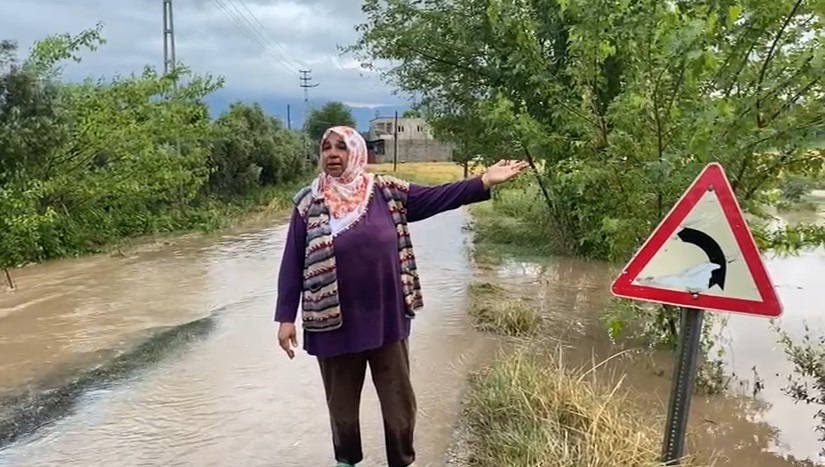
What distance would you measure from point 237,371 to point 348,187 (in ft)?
11.4

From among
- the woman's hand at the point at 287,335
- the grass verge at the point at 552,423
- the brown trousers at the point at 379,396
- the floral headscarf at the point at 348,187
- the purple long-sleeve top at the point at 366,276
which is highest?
the floral headscarf at the point at 348,187

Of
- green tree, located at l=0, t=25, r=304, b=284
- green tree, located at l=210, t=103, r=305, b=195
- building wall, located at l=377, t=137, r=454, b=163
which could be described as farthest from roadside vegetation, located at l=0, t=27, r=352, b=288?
building wall, located at l=377, t=137, r=454, b=163

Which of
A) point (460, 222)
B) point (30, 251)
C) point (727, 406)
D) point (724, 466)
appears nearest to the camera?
point (724, 466)

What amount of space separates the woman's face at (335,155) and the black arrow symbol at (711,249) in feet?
4.93

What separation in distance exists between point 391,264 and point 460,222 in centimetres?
1896

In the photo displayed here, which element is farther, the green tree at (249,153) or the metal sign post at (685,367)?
the green tree at (249,153)

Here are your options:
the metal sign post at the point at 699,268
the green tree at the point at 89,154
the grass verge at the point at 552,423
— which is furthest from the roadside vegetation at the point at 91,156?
the metal sign post at the point at 699,268

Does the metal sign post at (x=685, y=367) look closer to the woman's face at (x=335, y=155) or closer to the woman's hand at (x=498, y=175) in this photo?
the woman's hand at (x=498, y=175)

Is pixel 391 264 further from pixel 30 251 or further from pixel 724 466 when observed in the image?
pixel 30 251

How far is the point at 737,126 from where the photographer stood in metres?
5.40

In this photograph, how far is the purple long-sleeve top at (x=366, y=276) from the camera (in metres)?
3.56

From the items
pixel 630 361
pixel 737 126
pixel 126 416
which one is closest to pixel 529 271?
pixel 630 361

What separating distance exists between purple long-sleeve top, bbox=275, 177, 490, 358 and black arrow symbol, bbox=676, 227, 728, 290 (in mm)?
947

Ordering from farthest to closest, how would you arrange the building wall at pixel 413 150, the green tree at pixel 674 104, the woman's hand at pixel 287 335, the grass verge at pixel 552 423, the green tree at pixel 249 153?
the building wall at pixel 413 150 → the green tree at pixel 249 153 → the green tree at pixel 674 104 → the grass verge at pixel 552 423 → the woman's hand at pixel 287 335
